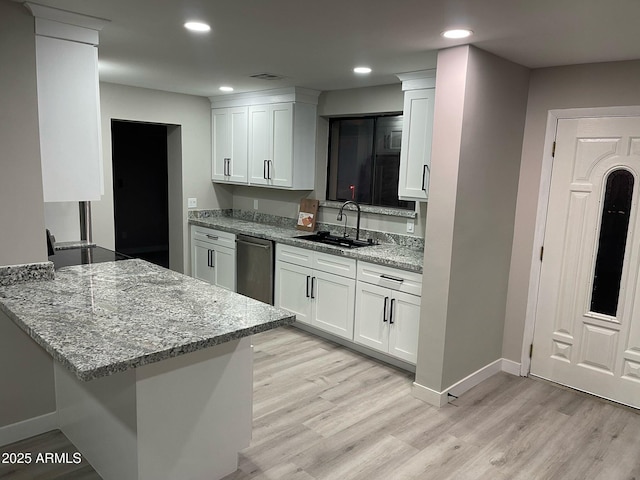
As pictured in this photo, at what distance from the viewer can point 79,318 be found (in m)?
2.06

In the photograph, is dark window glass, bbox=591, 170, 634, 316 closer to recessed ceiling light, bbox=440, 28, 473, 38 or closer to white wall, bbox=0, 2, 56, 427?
recessed ceiling light, bbox=440, 28, 473, 38

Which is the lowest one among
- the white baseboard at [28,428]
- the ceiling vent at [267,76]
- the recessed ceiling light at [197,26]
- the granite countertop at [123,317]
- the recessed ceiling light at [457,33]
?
the white baseboard at [28,428]

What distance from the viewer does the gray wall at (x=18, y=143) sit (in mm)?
2322

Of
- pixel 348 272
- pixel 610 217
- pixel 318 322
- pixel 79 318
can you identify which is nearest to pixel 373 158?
pixel 348 272

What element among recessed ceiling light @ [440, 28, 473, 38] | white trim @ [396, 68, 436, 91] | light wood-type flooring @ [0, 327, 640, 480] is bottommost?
light wood-type flooring @ [0, 327, 640, 480]

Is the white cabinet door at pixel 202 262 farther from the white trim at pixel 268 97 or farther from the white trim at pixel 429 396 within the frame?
the white trim at pixel 429 396

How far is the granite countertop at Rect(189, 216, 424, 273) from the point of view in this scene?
11.8ft

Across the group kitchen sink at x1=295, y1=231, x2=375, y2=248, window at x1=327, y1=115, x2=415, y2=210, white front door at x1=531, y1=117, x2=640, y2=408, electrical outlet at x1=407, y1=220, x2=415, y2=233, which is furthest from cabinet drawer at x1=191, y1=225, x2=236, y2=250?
white front door at x1=531, y1=117, x2=640, y2=408

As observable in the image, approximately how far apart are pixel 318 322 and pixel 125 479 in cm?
238

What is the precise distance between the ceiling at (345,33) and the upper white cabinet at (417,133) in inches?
4.8

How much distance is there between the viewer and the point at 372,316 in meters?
3.84

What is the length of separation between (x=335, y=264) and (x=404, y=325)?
82 centimetres

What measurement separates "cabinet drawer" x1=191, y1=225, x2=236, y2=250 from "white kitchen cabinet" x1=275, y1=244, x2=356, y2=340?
74cm

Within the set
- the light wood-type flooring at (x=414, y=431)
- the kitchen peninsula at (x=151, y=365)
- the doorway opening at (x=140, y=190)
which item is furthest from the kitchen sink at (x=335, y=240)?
the doorway opening at (x=140, y=190)
